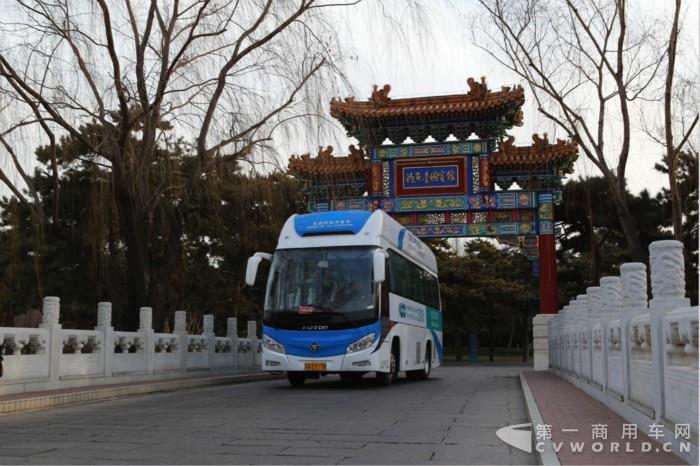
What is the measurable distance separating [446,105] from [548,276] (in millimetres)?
5802

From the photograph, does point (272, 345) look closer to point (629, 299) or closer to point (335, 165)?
point (629, 299)

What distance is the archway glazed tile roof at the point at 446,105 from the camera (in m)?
22.4

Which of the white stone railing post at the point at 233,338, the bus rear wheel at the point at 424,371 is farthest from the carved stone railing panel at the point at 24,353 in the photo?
the bus rear wheel at the point at 424,371

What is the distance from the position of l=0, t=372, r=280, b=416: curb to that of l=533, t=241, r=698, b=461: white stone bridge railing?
23.6 ft

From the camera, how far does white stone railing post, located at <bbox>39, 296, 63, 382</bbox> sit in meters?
12.5

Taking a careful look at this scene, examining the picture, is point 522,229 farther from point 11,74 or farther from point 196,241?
point 11,74

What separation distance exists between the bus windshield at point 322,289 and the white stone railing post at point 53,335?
11.4 ft

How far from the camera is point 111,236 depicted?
20.4m

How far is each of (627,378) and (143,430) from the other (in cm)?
483

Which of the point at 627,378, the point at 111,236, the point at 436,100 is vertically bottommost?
the point at 627,378

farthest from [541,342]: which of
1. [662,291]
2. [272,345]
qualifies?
[662,291]

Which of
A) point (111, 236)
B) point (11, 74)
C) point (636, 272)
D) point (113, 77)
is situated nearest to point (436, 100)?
point (111, 236)

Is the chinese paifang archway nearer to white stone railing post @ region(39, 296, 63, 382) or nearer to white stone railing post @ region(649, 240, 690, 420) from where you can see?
white stone railing post @ region(39, 296, 63, 382)

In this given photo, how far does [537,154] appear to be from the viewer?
2227cm
